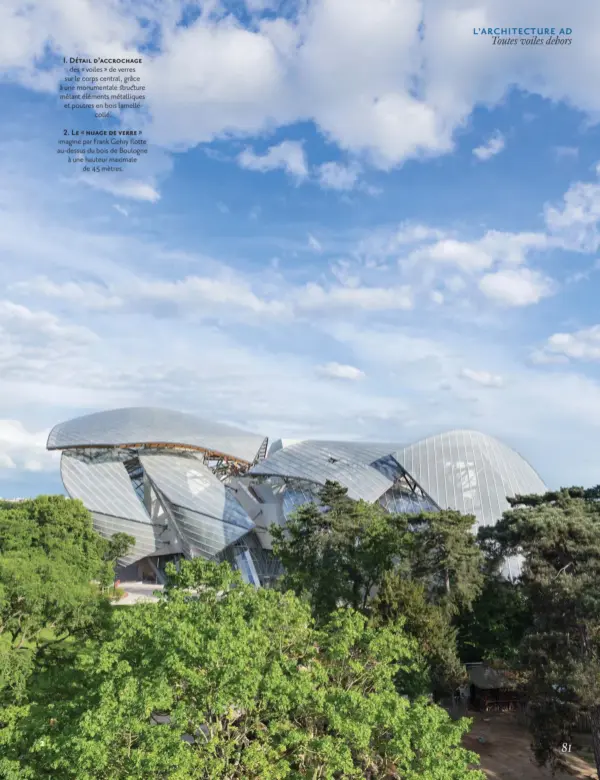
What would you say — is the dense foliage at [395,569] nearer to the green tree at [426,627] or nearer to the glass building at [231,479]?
the green tree at [426,627]

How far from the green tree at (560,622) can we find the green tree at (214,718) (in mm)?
6449

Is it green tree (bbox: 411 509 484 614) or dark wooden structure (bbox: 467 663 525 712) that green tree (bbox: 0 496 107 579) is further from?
dark wooden structure (bbox: 467 663 525 712)

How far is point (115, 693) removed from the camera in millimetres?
11305

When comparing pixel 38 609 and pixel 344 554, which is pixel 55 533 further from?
pixel 344 554

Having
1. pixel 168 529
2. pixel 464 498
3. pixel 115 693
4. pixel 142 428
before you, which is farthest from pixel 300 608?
pixel 142 428

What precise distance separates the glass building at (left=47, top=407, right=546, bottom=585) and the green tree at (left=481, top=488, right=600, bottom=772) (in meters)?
14.2

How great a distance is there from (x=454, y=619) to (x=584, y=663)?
10125 millimetres

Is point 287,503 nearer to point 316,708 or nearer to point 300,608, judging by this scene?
point 300,608

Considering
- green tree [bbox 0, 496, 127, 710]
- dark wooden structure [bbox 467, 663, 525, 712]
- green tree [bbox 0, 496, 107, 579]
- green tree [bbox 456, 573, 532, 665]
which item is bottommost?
dark wooden structure [bbox 467, 663, 525, 712]

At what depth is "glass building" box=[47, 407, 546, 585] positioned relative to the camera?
40312mm

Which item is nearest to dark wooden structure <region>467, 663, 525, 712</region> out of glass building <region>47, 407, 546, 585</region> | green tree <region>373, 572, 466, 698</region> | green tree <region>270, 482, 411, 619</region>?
green tree <region>373, 572, 466, 698</region>

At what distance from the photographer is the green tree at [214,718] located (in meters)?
10.3

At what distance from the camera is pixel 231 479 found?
184 feet

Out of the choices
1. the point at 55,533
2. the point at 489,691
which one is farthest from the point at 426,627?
the point at 55,533
